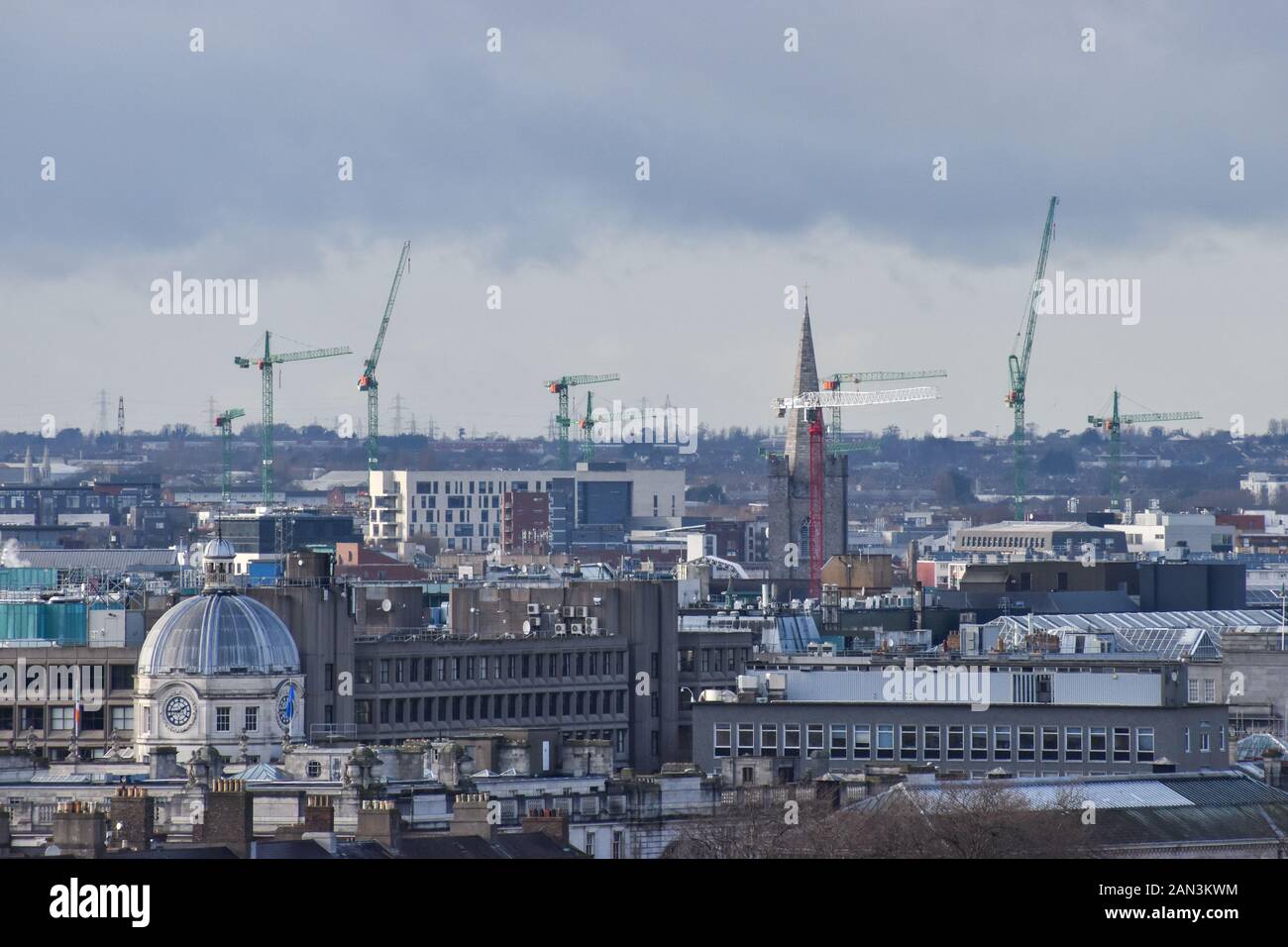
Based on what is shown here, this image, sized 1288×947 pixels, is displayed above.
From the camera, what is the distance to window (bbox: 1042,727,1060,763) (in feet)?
270

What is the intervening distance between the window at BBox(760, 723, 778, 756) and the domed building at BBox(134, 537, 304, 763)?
1043 cm

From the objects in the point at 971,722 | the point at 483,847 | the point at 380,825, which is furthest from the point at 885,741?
the point at 380,825

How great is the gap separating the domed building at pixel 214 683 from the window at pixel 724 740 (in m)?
9.44

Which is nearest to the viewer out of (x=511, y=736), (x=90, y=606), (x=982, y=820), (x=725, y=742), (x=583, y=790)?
(x=982, y=820)

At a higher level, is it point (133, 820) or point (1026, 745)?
point (133, 820)

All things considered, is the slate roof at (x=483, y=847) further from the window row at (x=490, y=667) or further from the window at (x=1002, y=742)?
the window row at (x=490, y=667)

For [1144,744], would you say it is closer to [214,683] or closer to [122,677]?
[214,683]

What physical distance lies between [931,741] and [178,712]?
16.3 metres

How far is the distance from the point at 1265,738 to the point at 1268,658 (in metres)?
19.5

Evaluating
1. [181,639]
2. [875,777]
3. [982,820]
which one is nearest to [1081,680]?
[875,777]

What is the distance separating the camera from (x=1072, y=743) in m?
82.4

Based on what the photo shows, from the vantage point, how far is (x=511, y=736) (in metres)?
74.8

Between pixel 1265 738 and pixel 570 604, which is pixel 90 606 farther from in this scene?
pixel 1265 738
